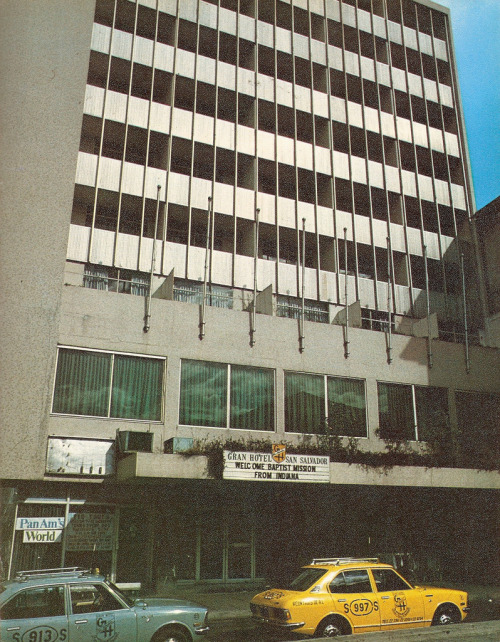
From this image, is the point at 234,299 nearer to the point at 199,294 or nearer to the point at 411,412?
the point at 199,294

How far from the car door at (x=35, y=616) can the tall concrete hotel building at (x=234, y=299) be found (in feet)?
20.8

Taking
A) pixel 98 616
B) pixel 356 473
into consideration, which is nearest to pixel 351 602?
pixel 98 616

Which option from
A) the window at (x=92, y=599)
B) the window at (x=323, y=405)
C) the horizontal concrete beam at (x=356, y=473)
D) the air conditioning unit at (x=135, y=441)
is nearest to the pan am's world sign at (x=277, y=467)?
the horizontal concrete beam at (x=356, y=473)

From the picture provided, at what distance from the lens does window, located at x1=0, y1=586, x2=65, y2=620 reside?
7.90 meters

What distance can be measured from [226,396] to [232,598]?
5.88m

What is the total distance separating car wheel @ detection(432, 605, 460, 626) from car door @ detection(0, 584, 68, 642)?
7.00 meters

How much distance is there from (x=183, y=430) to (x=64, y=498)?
12.6ft

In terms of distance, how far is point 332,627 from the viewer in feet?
33.5

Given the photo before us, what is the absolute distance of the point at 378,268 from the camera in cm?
2777

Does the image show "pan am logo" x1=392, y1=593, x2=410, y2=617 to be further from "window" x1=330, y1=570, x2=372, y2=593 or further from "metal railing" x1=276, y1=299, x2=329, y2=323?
"metal railing" x1=276, y1=299, x2=329, y2=323

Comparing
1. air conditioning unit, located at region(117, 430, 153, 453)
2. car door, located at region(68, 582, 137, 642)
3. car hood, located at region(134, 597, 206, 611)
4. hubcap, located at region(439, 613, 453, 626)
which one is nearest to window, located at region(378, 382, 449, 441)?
air conditioning unit, located at region(117, 430, 153, 453)

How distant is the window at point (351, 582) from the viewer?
1065 centimetres

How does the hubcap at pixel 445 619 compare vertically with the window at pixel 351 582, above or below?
below

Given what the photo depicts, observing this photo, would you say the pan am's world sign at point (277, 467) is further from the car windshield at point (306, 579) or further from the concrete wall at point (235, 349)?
the car windshield at point (306, 579)
